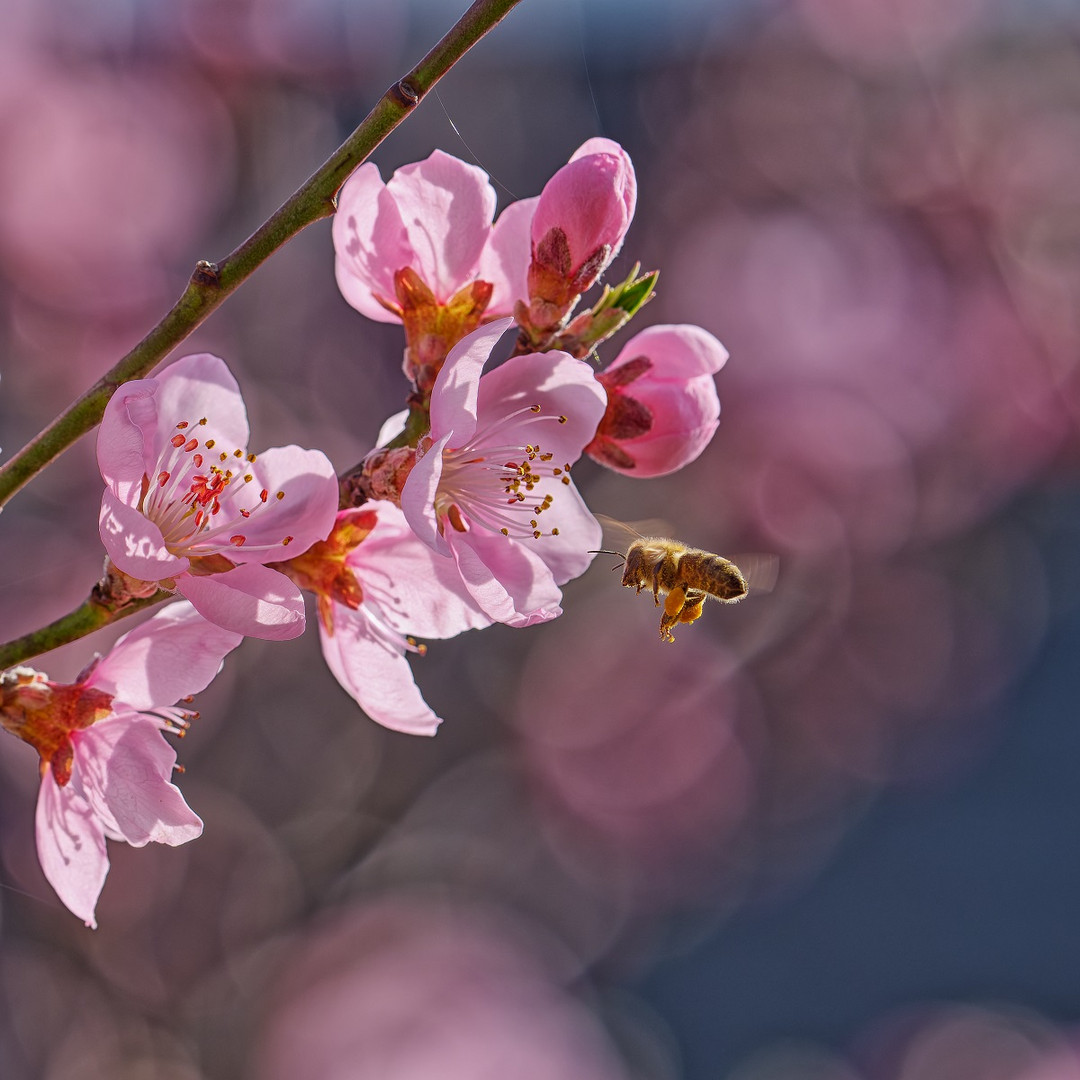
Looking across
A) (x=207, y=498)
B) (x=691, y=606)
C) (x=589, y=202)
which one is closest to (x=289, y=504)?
(x=207, y=498)

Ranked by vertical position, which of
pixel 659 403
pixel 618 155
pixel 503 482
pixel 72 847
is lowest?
pixel 72 847

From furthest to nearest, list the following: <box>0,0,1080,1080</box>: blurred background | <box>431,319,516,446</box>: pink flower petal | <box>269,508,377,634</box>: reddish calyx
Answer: <box>0,0,1080,1080</box>: blurred background < <box>269,508,377,634</box>: reddish calyx < <box>431,319,516,446</box>: pink flower petal

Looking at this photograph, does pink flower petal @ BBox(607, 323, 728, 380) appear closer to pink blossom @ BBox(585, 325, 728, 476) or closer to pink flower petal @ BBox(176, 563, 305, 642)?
pink blossom @ BBox(585, 325, 728, 476)

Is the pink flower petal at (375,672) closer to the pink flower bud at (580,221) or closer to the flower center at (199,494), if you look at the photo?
the flower center at (199,494)

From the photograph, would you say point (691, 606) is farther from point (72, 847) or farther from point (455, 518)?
point (72, 847)

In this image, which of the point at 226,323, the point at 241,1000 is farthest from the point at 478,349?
the point at 226,323

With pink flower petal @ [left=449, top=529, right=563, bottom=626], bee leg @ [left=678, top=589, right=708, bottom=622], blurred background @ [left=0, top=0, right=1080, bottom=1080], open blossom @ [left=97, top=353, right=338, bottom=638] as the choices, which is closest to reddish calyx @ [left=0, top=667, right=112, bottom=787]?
open blossom @ [left=97, top=353, right=338, bottom=638]
